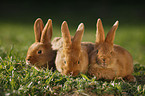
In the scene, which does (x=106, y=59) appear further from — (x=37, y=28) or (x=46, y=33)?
(x=37, y=28)

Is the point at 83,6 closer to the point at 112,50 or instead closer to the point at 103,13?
the point at 103,13

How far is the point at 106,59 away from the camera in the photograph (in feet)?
9.18

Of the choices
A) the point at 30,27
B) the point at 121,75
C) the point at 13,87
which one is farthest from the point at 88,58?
the point at 30,27

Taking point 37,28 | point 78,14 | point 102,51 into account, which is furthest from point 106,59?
point 78,14

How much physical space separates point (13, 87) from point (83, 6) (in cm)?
1025

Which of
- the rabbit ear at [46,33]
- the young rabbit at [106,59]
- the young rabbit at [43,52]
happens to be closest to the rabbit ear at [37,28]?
the young rabbit at [43,52]

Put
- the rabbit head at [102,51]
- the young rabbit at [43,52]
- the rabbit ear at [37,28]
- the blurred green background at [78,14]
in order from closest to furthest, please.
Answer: the rabbit head at [102,51], the young rabbit at [43,52], the rabbit ear at [37,28], the blurred green background at [78,14]

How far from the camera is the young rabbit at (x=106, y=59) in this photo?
9.26 ft

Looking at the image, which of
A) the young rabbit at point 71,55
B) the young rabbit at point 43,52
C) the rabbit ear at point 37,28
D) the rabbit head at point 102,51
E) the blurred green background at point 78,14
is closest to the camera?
the young rabbit at point 71,55

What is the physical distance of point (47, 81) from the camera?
275cm

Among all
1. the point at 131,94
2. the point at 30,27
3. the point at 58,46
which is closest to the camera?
the point at 131,94

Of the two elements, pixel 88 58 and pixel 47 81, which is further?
pixel 88 58

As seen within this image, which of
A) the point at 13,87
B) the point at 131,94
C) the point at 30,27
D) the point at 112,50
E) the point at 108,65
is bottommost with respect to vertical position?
the point at 131,94

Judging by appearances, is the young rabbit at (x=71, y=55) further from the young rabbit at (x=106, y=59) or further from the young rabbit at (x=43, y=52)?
the young rabbit at (x=43, y=52)
